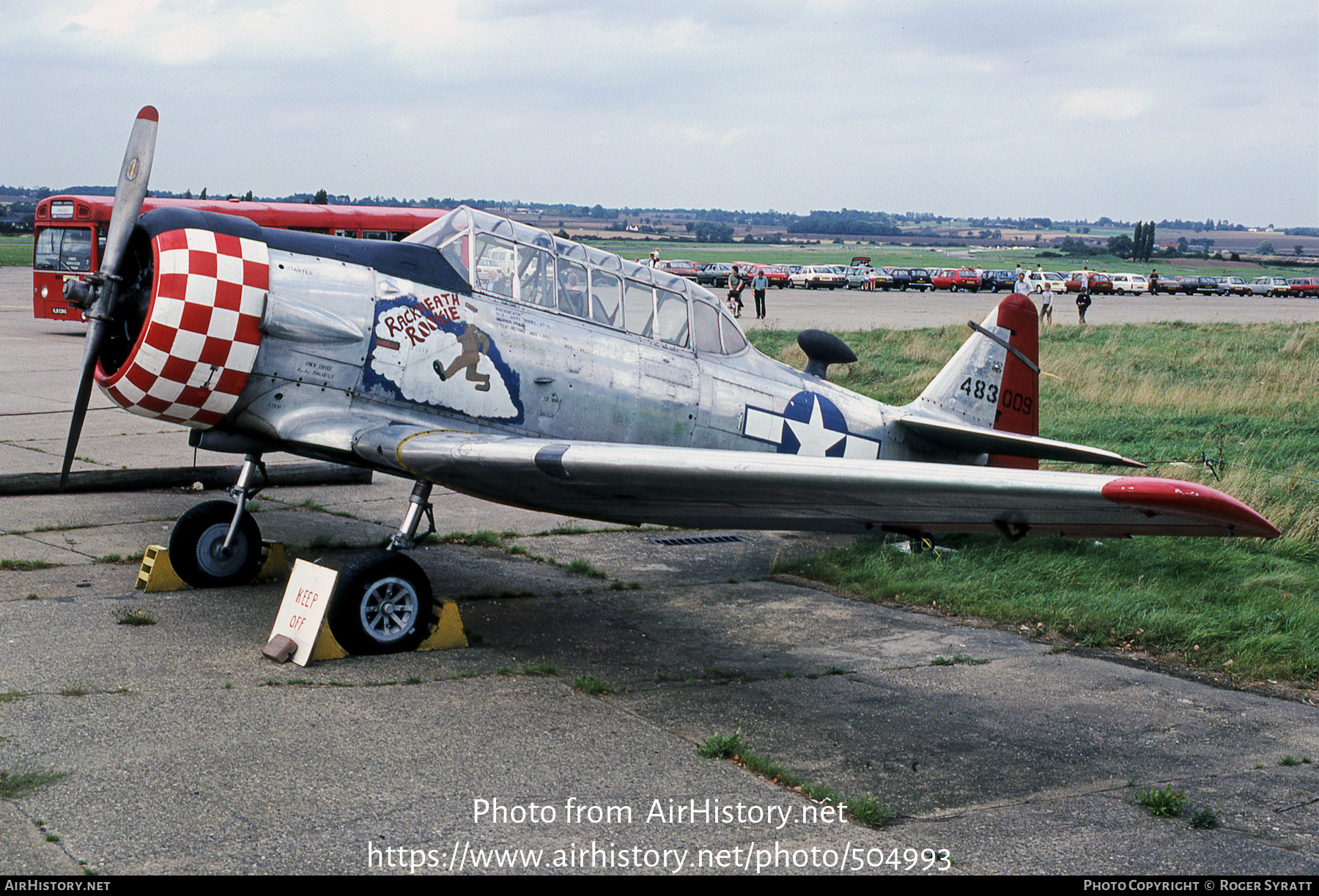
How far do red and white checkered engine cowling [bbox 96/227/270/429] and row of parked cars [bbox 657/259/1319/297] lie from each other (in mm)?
52895

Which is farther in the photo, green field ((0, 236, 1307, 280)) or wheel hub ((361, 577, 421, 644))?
green field ((0, 236, 1307, 280))

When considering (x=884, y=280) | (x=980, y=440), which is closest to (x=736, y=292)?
(x=980, y=440)

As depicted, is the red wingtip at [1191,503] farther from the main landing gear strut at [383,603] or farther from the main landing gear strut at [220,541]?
the main landing gear strut at [220,541]

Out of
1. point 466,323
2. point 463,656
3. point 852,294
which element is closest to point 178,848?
point 463,656

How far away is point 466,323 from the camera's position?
709 cm

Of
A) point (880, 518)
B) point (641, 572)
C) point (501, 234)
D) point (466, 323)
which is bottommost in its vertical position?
point (641, 572)

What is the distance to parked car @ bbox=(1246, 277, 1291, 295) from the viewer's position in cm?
6850

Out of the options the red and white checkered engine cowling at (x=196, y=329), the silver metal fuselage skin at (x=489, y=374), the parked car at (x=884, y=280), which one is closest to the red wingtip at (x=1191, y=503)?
the silver metal fuselage skin at (x=489, y=374)

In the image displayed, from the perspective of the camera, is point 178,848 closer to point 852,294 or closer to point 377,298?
point 377,298

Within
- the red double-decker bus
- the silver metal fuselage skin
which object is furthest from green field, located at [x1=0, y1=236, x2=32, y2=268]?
the silver metal fuselage skin

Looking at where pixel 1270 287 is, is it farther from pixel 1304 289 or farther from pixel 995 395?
pixel 995 395

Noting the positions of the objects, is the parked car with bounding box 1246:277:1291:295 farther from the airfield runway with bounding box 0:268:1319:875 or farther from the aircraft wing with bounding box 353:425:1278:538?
the aircraft wing with bounding box 353:425:1278:538

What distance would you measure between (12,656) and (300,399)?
1.99 metres

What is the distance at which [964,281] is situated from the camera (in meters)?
64.3
